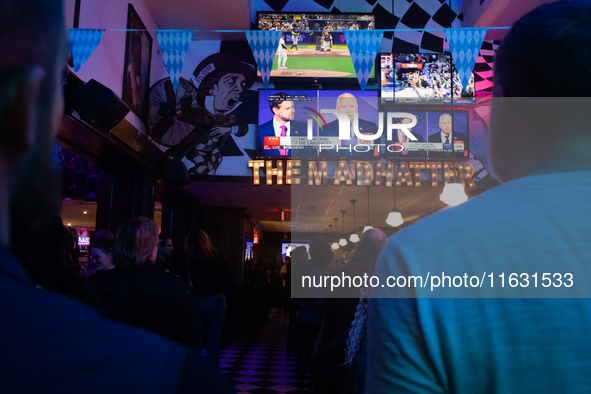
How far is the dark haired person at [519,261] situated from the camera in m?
0.44

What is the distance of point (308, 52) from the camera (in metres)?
6.94

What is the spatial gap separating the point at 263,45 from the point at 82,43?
180 centimetres

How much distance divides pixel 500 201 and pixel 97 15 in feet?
16.0

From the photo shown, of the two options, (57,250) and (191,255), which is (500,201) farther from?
(191,255)

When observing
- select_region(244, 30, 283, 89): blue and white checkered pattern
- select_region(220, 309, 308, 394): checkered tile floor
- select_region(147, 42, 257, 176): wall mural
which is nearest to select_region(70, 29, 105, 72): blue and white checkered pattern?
select_region(244, 30, 283, 89): blue and white checkered pattern

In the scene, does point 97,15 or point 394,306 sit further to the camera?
point 97,15

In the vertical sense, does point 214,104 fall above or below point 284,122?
above

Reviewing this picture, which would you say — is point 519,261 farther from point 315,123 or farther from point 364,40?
point 315,123

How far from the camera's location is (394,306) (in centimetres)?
48

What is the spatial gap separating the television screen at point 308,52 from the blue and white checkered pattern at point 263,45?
215cm

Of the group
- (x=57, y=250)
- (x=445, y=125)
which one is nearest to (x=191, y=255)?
(x=57, y=250)

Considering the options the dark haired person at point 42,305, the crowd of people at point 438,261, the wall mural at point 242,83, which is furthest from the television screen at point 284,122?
the dark haired person at point 42,305

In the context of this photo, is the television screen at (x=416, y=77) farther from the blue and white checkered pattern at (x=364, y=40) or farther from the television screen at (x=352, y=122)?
the blue and white checkered pattern at (x=364, y=40)

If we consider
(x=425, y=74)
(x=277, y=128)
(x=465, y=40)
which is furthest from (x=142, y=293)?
(x=425, y=74)
